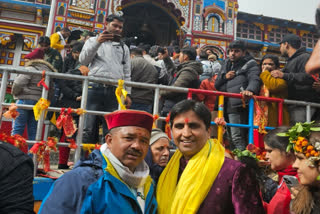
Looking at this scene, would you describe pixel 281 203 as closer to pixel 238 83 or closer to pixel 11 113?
pixel 238 83

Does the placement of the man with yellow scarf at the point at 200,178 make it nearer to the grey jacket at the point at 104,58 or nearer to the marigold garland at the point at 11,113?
the grey jacket at the point at 104,58

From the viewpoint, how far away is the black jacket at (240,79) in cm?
402

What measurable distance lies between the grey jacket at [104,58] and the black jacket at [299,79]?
2.31 m

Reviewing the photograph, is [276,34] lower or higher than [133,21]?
higher

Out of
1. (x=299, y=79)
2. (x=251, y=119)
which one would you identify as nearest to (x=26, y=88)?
(x=251, y=119)

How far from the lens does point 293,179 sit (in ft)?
7.42

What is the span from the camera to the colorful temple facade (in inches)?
506

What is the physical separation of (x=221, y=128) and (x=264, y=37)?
53.9 ft

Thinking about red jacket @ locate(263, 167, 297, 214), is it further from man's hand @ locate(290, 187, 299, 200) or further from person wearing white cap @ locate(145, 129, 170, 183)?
person wearing white cap @ locate(145, 129, 170, 183)

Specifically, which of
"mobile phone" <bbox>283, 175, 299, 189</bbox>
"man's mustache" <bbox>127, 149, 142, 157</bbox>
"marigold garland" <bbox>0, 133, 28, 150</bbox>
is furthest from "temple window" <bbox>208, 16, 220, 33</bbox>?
"man's mustache" <bbox>127, 149, 142, 157</bbox>

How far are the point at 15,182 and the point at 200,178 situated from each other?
116 centimetres

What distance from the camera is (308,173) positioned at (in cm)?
196

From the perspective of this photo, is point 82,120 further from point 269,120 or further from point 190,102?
point 269,120

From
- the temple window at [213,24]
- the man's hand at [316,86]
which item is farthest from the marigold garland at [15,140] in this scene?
the temple window at [213,24]
